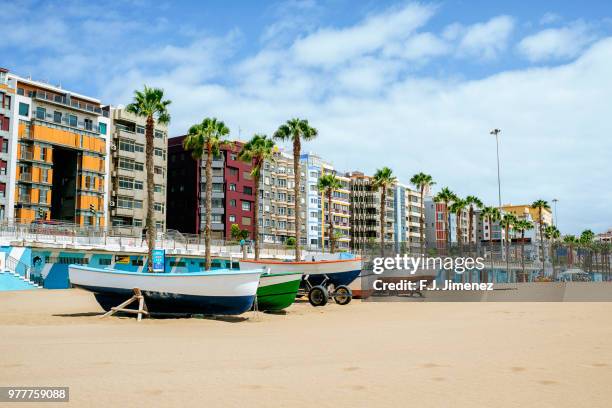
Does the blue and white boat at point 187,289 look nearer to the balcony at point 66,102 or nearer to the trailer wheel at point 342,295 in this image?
the trailer wheel at point 342,295

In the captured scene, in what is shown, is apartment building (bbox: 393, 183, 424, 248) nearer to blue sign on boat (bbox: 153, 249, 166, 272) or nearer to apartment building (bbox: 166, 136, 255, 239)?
apartment building (bbox: 166, 136, 255, 239)

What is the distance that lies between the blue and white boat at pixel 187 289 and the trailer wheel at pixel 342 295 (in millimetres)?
9386

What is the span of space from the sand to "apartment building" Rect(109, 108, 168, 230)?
6272 cm

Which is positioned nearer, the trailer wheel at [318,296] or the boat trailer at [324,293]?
the trailer wheel at [318,296]

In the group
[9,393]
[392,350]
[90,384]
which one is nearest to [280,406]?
[90,384]

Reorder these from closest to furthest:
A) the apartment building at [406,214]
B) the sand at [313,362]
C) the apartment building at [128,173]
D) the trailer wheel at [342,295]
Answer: the sand at [313,362]
the trailer wheel at [342,295]
the apartment building at [128,173]
the apartment building at [406,214]

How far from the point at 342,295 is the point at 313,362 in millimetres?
18966

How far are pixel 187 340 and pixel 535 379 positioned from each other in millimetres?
9027

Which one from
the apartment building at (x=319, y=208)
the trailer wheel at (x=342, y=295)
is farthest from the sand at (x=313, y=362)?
the apartment building at (x=319, y=208)

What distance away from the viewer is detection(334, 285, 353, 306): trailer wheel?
30.1 meters

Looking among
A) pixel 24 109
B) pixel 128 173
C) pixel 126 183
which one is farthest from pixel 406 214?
pixel 24 109

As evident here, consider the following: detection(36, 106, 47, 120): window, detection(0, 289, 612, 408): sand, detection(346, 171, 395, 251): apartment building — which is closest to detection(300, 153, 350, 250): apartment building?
Result: detection(346, 171, 395, 251): apartment building

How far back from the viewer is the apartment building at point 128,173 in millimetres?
80812

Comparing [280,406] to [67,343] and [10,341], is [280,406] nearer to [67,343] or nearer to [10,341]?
[67,343]
